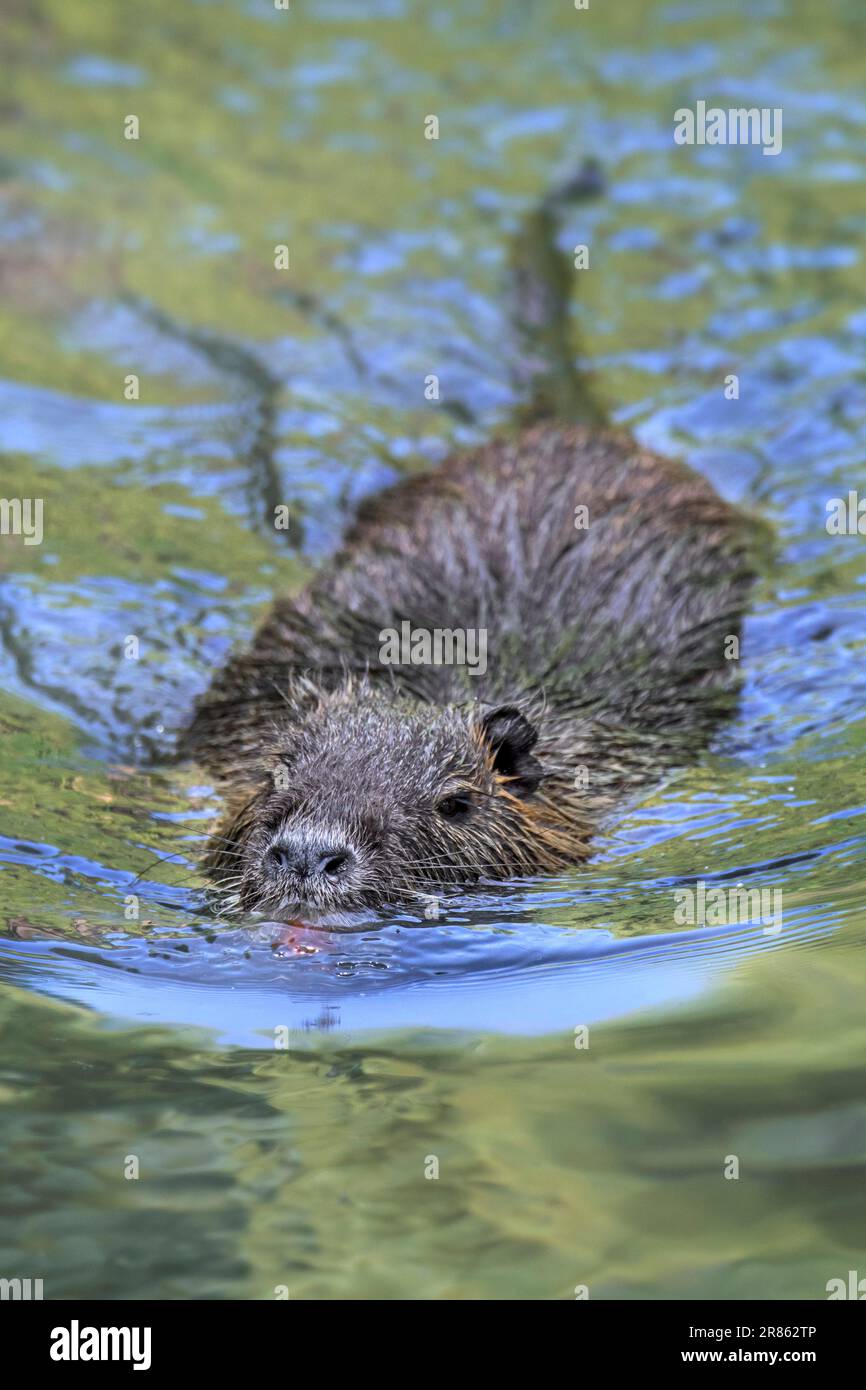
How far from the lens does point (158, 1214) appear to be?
3.14m

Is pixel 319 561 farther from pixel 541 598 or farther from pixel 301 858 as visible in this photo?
pixel 301 858

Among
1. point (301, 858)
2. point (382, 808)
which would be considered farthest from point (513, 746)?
point (301, 858)

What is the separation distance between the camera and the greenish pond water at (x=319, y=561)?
3207 millimetres

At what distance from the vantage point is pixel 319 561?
7.20m

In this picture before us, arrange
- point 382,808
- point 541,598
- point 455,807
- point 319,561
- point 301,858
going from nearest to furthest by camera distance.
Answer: point 301,858, point 382,808, point 455,807, point 541,598, point 319,561

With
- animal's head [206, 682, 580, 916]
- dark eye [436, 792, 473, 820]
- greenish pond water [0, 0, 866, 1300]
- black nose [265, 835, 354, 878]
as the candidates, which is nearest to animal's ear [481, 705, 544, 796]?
animal's head [206, 682, 580, 916]

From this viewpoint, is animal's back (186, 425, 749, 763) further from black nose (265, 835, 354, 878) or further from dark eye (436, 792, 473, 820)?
black nose (265, 835, 354, 878)

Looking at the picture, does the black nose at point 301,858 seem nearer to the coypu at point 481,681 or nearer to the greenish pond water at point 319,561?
the coypu at point 481,681

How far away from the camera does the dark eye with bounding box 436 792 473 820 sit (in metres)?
4.98

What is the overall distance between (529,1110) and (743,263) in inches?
277

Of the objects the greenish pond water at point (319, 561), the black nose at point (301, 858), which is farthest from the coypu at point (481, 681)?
the greenish pond water at point (319, 561)

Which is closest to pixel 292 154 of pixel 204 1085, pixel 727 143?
pixel 727 143

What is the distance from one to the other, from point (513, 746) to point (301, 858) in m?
0.99
